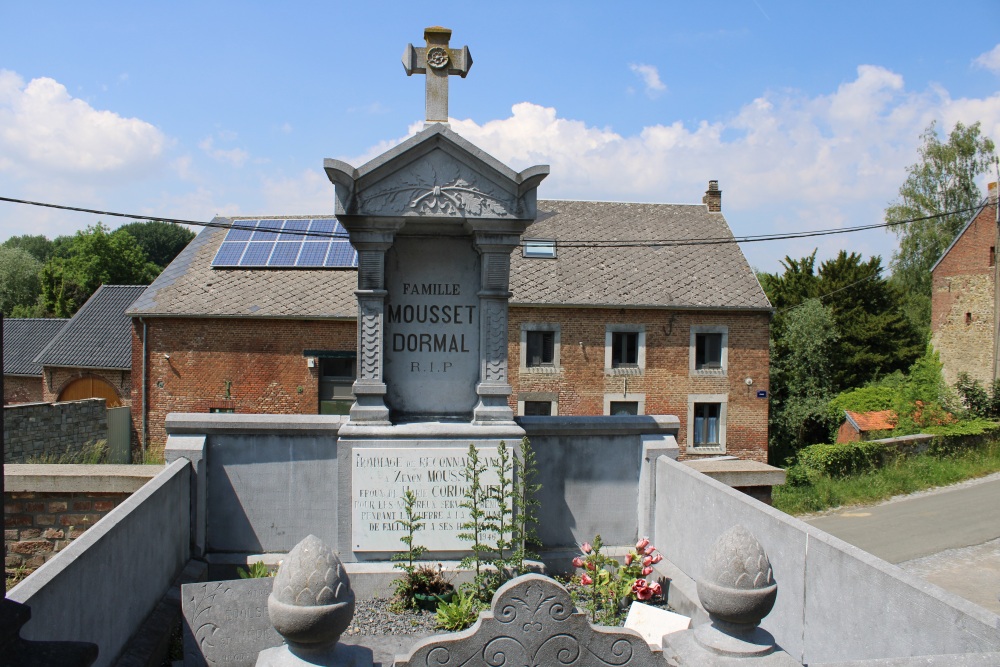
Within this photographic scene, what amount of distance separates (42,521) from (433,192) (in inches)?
175

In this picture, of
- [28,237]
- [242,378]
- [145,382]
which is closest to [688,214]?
[242,378]

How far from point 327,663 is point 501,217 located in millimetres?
4510

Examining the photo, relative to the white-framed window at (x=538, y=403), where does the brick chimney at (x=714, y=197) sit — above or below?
above

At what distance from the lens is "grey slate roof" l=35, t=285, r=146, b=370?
27109mm

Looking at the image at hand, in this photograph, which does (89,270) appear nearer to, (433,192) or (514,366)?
(514,366)

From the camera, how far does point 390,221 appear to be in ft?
22.3

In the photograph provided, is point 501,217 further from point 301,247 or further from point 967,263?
point 967,263

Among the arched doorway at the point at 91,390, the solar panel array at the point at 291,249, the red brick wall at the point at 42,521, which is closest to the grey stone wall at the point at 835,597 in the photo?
the red brick wall at the point at 42,521

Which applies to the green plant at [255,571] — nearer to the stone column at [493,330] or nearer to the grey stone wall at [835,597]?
the stone column at [493,330]

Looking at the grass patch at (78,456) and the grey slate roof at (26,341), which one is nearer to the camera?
the grass patch at (78,456)

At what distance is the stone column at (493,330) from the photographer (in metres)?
7.01

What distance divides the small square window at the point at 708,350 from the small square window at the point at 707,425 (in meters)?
1.24

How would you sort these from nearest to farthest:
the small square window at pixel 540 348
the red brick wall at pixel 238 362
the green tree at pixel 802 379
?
the red brick wall at pixel 238 362, the small square window at pixel 540 348, the green tree at pixel 802 379

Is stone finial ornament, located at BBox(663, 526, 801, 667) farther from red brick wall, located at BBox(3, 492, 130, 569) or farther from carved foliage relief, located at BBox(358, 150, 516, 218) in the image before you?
red brick wall, located at BBox(3, 492, 130, 569)
